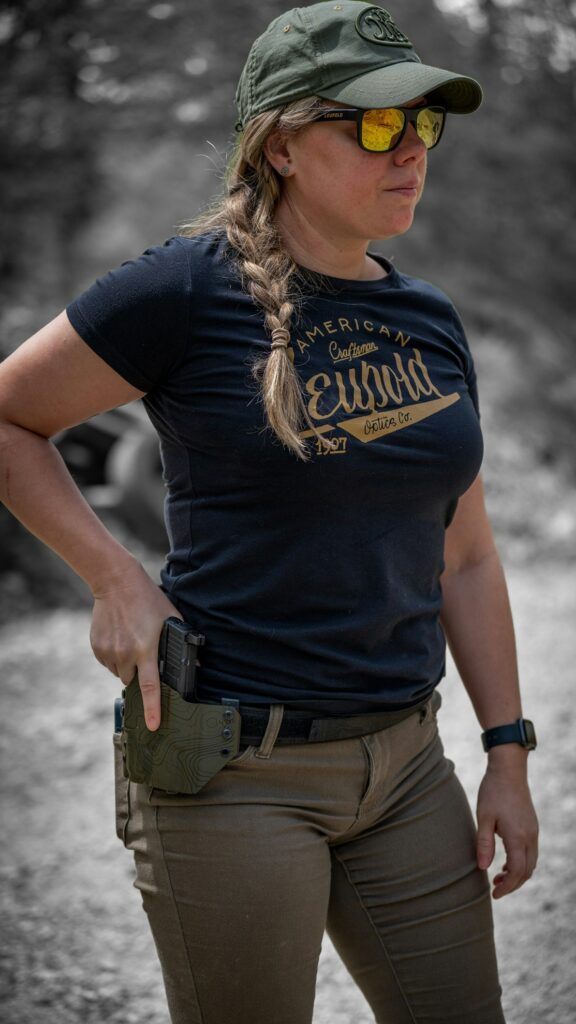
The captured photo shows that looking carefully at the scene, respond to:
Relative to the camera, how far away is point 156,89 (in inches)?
287

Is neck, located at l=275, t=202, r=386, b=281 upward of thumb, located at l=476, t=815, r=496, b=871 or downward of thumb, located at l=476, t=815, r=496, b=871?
upward

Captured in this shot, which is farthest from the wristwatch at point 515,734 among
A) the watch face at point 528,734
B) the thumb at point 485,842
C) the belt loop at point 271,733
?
the belt loop at point 271,733

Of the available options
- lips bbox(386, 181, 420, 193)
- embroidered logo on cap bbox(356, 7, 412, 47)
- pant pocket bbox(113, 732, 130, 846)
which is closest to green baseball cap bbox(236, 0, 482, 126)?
embroidered logo on cap bbox(356, 7, 412, 47)

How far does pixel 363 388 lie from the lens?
5.57 ft

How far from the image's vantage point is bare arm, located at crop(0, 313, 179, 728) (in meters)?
1.66

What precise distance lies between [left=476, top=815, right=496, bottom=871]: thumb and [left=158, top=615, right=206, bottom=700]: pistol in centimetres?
63

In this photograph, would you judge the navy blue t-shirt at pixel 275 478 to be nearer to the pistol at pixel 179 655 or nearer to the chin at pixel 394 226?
the pistol at pixel 179 655

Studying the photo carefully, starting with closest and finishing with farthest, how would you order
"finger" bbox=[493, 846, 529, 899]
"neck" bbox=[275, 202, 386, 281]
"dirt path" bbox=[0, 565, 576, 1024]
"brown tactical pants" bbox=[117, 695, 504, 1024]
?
1. "brown tactical pants" bbox=[117, 695, 504, 1024]
2. "neck" bbox=[275, 202, 386, 281]
3. "finger" bbox=[493, 846, 529, 899]
4. "dirt path" bbox=[0, 565, 576, 1024]

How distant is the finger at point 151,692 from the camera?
1.68 meters

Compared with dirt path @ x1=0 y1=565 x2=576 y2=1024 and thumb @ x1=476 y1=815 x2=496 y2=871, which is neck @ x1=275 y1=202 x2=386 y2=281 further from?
dirt path @ x1=0 y1=565 x2=576 y2=1024

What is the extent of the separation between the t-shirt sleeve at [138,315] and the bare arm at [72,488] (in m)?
0.03

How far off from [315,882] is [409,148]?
1264 millimetres

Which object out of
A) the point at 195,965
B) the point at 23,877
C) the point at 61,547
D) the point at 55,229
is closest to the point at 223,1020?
the point at 195,965

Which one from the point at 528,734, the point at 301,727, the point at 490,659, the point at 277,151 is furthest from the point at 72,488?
the point at 528,734
